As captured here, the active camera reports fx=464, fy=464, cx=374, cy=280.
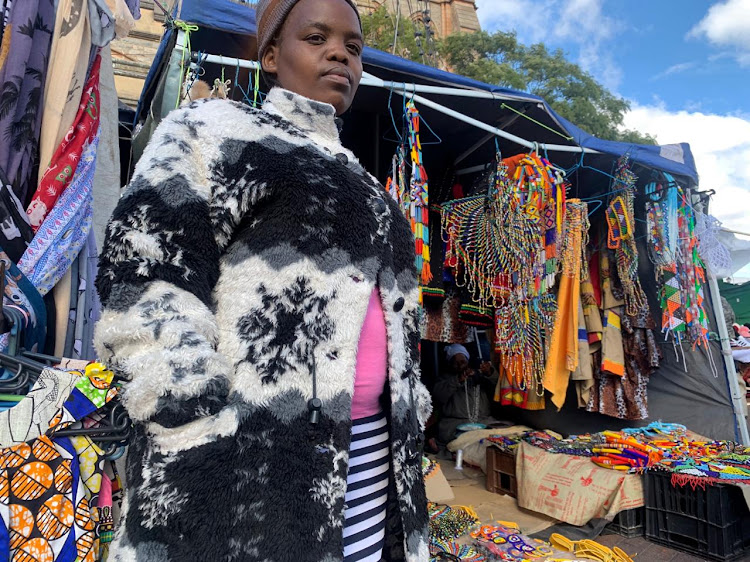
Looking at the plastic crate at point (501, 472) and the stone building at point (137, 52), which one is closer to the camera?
the plastic crate at point (501, 472)

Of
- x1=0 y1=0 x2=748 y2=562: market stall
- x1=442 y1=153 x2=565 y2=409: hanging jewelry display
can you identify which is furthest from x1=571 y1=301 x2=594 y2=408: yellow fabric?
x1=442 y1=153 x2=565 y2=409: hanging jewelry display

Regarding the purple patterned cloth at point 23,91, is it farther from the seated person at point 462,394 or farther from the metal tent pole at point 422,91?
the seated person at point 462,394

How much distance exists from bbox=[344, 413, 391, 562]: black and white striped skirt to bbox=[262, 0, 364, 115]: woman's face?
817 mm

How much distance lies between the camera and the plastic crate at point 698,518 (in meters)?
3.02

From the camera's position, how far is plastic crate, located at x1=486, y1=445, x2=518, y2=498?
419 cm

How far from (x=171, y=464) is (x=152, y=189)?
0.48 m

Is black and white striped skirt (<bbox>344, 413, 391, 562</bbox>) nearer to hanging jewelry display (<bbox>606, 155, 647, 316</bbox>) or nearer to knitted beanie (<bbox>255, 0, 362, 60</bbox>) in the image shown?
knitted beanie (<bbox>255, 0, 362, 60</bbox>)

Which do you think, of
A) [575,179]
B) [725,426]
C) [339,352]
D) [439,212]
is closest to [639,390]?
[725,426]

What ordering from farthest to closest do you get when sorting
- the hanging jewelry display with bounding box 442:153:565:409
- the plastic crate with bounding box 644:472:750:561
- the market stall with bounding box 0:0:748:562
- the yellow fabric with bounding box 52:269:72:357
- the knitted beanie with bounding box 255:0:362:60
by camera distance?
the hanging jewelry display with bounding box 442:153:565:409
the plastic crate with bounding box 644:472:750:561
the market stall with bounding box 0:0:748:562
the yellow fabric with bounding box 52:269:72:357
the knitted beanie with bounding box 255:0:362:60

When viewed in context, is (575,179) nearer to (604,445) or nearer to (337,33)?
(604,445)

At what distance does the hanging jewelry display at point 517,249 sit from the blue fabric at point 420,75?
1.86 ft

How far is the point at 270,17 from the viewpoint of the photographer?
1.24 m

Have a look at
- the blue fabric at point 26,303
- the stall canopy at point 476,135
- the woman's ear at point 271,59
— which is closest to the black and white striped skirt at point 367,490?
the woman's ear at point 271,59

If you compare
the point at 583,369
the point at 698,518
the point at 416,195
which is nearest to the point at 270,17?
the point at 416,195
